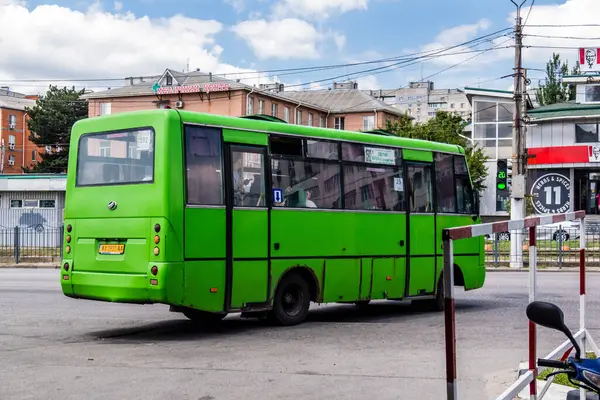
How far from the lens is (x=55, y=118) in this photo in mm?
85500

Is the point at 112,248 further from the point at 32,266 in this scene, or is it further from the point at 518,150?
the point at 32,266

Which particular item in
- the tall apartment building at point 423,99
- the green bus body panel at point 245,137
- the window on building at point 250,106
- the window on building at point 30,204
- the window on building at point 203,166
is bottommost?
the window on building at point 30,204

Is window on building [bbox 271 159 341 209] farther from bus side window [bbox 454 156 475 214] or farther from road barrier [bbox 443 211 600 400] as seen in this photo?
road barrier [bbox 443 211 600 400]

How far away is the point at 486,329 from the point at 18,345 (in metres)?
6.52

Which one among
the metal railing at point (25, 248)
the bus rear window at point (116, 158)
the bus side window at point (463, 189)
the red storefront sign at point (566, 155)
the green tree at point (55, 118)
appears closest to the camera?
the bus rear window at point (116, 158)

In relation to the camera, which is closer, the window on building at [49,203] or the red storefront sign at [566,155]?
the window on building at [49,203]

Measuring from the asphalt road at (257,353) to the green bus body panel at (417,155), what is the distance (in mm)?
2767

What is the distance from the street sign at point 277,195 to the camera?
12.0 m

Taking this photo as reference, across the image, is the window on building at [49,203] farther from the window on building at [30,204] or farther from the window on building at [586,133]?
the window on building at [586,133]

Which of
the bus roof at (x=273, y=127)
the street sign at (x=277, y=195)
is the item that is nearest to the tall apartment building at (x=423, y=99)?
the bus roof at (x=273, y=127)

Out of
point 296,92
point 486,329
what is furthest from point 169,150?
point 296,92

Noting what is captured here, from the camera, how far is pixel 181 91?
70.2 m

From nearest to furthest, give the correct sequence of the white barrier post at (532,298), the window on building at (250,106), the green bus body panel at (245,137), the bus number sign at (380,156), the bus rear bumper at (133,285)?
the white barrier post at (532,298) < the bus rear bumper at (133,285) < the green bus body panel at (245,137) < the bus number sign at (380,156) < the window on building at (250,106)

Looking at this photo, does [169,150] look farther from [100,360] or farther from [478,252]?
[478,252]
